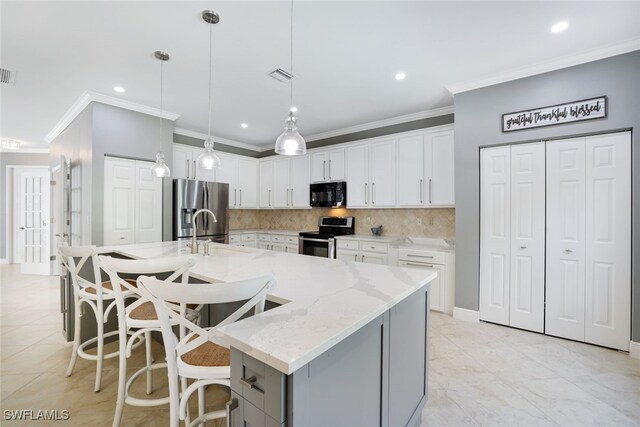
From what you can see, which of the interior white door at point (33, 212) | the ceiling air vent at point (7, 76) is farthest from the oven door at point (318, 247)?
the interior white door at point (33, 212)

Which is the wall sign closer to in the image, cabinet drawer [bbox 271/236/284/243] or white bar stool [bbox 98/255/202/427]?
white bar stool [bbox 98/255/202/427]

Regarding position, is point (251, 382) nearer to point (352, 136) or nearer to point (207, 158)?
point (207, 158)

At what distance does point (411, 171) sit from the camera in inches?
161

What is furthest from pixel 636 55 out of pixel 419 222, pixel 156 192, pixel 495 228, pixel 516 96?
pixel 156 192

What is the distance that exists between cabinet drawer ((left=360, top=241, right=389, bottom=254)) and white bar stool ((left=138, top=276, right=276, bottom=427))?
2.99 metres

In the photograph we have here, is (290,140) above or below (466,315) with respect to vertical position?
above

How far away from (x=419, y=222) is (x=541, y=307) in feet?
5.93

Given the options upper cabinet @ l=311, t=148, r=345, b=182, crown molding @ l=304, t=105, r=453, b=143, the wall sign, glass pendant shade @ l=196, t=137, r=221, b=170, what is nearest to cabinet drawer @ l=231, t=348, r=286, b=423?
glass pendant shade @ l=196, t=137, r=221, b=170

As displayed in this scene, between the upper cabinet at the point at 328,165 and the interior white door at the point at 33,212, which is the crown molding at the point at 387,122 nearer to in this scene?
the upper cabinet at the point at 328,165

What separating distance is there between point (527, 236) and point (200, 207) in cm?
434

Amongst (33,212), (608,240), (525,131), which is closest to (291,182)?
(525,131)

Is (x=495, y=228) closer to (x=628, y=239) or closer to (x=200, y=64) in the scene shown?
(x=628, y=239)

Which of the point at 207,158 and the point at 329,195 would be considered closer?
the point at 207,158

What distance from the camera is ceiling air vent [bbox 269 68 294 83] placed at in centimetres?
286
